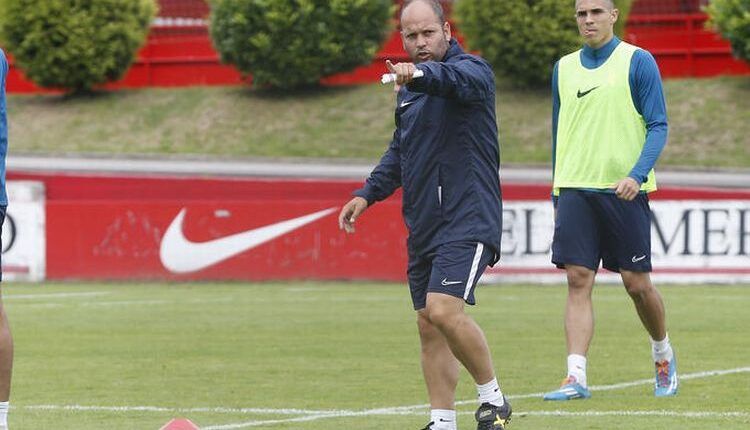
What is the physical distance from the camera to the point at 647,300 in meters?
9.38

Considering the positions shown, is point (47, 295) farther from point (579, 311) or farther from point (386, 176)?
point (386, 176)

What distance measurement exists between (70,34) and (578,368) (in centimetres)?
2580

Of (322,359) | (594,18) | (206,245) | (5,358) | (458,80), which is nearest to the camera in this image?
(458,80)

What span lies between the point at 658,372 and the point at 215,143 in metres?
22.9

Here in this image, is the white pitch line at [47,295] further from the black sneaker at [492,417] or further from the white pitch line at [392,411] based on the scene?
the black sneaker at [492,417]

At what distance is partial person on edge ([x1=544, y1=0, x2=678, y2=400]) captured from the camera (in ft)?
30.1

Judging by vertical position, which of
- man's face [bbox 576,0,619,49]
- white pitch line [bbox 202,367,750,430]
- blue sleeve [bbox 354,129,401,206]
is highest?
man's face [bbox 576,0,619,49]

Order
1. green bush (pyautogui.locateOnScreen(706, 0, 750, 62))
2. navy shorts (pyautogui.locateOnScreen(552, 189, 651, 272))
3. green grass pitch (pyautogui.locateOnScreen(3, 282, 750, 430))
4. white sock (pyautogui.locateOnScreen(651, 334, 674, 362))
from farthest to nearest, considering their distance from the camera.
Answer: green bush (pyautogui.locateOnScreen(706, 0, 750, 62)) < white sock (pyautogui.locateOnScreen(651, 334, 674, 362)) < navy shorts (pyautogui.locateOnScreen(552, 189, 651, 272)) < green grass pitch (pyautogui.locateOnScreen(3, 282, 750, 430))

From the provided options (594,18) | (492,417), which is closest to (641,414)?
(492,417)

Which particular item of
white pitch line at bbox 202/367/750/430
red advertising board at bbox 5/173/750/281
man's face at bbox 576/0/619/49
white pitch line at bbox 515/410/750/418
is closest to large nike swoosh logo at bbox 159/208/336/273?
red advertising board at bbox 5/173/750/281

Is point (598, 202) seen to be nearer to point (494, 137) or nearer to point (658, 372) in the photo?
point (658, 372)

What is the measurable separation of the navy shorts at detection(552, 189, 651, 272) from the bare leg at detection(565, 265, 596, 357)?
0.06m

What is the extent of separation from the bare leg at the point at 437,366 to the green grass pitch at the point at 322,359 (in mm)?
514

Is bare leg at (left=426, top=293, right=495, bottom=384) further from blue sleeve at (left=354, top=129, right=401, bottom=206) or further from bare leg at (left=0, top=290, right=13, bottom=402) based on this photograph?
bare leg at (left=0, top=290, right=13, bottom=402)
